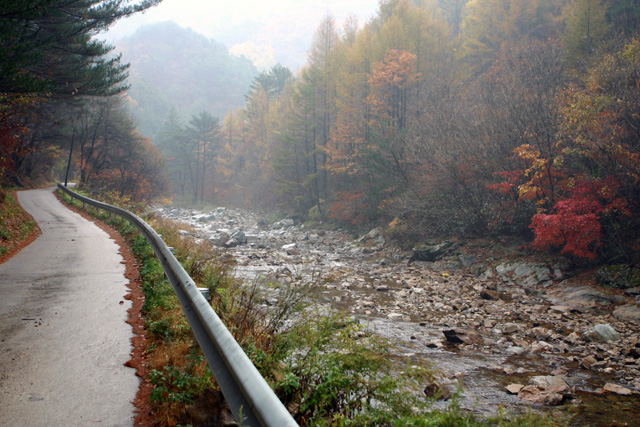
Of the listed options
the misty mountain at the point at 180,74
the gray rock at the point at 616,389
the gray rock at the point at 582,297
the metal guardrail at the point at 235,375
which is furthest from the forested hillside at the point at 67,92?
the misty mountain at the point at 180,74

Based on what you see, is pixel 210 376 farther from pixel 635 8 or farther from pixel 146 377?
pixel 635 8

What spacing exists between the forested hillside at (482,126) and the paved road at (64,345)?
12.9 m

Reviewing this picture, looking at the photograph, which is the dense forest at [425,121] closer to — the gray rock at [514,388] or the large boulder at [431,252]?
the large boulder at [431,252]

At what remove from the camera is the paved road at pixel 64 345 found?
2.96 meters

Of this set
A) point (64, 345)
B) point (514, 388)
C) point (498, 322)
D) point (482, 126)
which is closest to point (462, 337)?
point (498, 322)

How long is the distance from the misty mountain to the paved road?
90977mm

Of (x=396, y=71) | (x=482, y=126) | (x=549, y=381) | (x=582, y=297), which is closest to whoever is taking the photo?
(x=549, y=381)

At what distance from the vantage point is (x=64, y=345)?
4227mm

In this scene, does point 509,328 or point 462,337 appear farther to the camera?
point 509,328

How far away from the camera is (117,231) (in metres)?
15.0

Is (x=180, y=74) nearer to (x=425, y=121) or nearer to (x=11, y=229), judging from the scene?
(x=425, y=121)

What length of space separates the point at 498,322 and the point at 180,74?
12692cm

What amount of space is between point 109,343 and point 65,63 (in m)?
14.2

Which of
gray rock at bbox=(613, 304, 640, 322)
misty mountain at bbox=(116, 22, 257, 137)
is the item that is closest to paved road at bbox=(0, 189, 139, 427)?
gray rock at bbox=(613, 304, 640, 322)
